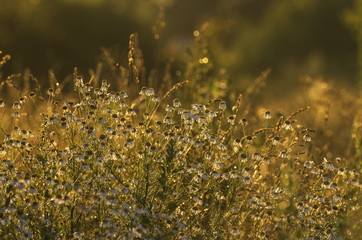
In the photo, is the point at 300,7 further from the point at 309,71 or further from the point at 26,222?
the point at 26,222

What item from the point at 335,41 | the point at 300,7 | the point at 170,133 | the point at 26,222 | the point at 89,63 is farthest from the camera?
the point at 335,41

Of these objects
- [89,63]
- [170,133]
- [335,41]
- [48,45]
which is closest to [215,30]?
[89,63]

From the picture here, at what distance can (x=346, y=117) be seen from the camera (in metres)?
6.38

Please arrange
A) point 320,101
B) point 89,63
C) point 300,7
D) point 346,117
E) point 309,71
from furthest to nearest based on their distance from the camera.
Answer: point 300,7, point 309,71, point 89,63, point 320,101, point 346,117

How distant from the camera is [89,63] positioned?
1216 centimetres

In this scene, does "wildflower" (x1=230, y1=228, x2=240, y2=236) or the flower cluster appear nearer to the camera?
the flower cluster

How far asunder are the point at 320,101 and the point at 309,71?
8.02 metres

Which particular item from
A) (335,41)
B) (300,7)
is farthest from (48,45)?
(335,41)

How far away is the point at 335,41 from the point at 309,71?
9791 millimetres

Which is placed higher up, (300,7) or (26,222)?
(300,7)

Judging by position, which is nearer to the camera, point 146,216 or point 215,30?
point 146,216

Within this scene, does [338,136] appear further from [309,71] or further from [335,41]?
[335,41]

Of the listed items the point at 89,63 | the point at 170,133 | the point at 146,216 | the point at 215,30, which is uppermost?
the point at 215,30

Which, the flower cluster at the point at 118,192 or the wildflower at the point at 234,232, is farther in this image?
the wildflower at the point at 234,232
